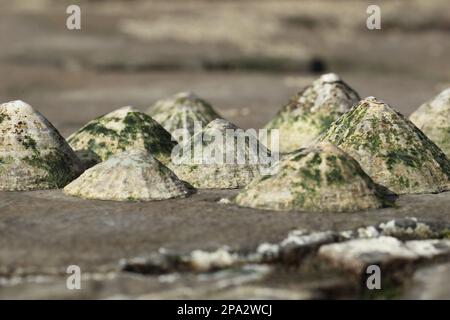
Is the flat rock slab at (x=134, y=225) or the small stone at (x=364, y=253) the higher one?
the flat rock slab at (x=134, y=225)

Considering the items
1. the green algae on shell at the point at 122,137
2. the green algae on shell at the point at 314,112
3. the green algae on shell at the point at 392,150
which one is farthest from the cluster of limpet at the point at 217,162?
Answer: the green algae on shell at the point at 314,112

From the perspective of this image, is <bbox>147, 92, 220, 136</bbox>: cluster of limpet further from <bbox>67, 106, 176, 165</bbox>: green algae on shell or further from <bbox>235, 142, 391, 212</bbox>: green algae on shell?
<bbox>235, 142, 391, 212</bbox>: green algae on shell

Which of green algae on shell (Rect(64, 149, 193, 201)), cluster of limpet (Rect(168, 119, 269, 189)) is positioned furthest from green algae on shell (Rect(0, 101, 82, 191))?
cluster of limpet (Rect(168, 119, 269, 189))

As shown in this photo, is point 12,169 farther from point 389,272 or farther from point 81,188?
point 389,272

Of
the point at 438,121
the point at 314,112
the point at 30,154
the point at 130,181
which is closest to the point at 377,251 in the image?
the point at 130,181

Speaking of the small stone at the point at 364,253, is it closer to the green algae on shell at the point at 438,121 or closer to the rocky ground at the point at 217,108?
the rocky ground at the point at 217,108

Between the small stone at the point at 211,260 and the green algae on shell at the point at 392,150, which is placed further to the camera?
the green algae on shell at the point at 392,150

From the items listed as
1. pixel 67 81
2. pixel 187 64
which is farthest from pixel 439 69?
pixel 67 81
